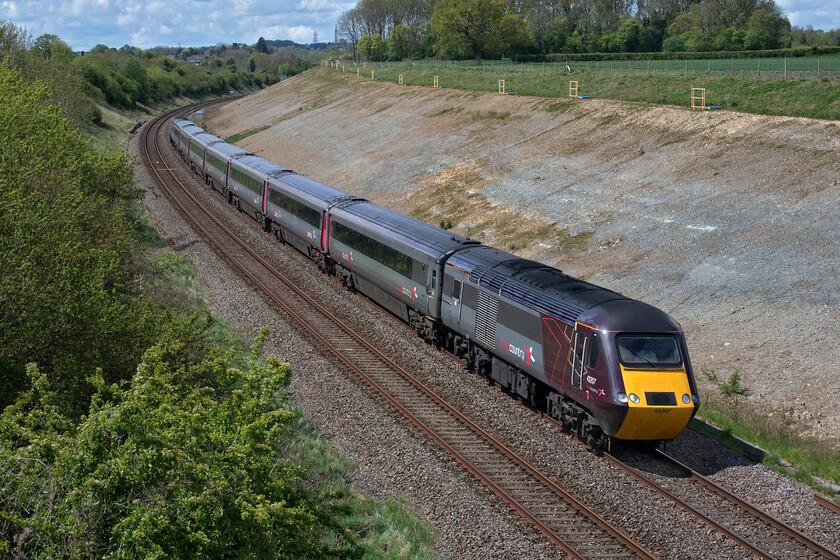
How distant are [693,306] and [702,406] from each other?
4904mm

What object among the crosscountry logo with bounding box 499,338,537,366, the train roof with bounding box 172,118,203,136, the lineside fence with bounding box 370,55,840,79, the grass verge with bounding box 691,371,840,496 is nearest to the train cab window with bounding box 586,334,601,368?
the crosscountry logo with bounding box 499,338,537,366

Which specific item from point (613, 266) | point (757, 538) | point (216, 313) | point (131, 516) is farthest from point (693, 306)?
point (131, 516)

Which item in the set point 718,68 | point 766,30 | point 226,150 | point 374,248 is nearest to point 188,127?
point 226,150

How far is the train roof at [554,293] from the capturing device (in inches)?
527

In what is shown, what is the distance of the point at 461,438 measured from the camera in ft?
48.3

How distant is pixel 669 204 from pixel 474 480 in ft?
60.8

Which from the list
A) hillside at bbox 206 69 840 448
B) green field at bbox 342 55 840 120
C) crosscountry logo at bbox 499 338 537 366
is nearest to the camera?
crosscountry logo at bbox 499 338 537 366

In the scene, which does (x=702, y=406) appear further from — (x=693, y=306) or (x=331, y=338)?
(x=331, y=338)

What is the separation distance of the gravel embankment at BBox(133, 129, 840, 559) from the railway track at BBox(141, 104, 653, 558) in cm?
27

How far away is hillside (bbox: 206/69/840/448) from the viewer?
17906 millimetres

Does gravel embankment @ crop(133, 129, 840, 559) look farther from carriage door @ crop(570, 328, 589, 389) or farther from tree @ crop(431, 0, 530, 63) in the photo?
tree @ crop(431, 0, 530, 63)

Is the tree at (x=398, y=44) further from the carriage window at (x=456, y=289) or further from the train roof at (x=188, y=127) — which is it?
the carriage window at (x=456, y=289)

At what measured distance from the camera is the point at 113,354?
13.0 m

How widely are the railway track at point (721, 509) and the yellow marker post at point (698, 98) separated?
27865mm
